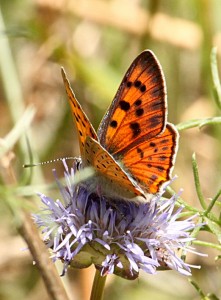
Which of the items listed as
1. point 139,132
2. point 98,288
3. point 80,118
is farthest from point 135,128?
point 98,288

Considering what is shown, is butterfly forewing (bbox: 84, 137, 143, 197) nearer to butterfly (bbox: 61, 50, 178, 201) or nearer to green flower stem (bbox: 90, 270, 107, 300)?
butterfly (bbox: 61, 50, 178, 201)

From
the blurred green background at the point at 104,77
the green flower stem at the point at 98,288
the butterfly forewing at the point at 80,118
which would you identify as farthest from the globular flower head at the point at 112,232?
the blurred green background at the point at 104,77

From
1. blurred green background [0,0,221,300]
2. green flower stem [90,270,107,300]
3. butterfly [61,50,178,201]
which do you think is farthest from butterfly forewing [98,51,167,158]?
blurred green background [0,0,221,300]

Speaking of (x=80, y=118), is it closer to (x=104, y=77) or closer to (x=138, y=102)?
(x=138, y=102)

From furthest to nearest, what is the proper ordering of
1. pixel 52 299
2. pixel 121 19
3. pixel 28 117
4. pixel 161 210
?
1. pixel 121 19
2. pixel 28 117
3. pixel 161 210
4. pixel 52 299

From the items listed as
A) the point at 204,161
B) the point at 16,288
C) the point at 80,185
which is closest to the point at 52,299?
the point at 80,185

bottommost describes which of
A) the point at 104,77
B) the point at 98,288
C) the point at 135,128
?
the point at 98,288

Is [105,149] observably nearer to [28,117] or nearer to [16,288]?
[28,117]
